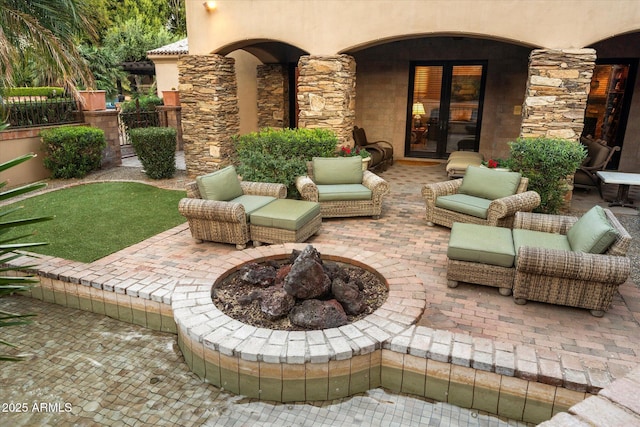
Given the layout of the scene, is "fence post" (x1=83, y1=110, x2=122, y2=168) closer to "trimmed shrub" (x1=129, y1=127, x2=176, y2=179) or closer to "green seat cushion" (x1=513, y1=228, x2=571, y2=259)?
"trimmed shrub" (x1=129, y1=127, x2=176, y2=179)

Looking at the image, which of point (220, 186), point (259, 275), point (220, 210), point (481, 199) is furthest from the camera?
point (481, 199)

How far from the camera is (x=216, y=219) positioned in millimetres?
5180

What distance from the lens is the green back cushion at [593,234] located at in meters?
3.78

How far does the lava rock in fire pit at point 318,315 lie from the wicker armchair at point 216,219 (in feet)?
6.23

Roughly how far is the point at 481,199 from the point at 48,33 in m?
6.82

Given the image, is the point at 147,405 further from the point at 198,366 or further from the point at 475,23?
the point at 475,23

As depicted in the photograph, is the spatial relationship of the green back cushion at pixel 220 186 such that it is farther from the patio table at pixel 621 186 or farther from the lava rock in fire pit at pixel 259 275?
the patio table at pixel 621 186

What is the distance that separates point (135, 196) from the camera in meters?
7.80

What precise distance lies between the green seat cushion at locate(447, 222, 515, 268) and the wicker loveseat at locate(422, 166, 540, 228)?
874 millimetres

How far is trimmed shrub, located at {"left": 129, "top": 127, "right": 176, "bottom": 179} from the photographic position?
8.99 meters

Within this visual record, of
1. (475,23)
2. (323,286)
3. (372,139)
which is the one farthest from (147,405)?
(372,139)

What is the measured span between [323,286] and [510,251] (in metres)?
1.84

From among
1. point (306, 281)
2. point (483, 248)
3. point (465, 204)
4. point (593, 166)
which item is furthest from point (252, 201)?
point (593, 166)

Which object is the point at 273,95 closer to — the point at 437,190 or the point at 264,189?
the point at 264,189
